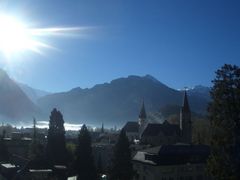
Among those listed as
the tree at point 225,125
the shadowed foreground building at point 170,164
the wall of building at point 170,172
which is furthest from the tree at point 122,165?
the tree at point 225,125

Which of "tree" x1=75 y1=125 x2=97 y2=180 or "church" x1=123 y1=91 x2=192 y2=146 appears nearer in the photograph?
"tree" x1=75 y1=125 x2=97 y2=180

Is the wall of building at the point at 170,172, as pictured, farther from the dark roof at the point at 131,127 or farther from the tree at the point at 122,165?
the dark roof at the point at 131,127

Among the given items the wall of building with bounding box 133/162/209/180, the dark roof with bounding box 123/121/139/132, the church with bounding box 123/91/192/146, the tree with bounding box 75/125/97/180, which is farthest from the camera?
A: the dark roof with bounding box 123/121/139/132

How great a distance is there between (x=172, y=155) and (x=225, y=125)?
30.1m

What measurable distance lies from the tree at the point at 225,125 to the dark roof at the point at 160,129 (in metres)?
67.6

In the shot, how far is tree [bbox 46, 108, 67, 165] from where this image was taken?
61031mm

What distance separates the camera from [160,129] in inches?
3760

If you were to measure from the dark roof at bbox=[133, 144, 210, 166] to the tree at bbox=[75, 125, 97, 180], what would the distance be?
25.2 ft

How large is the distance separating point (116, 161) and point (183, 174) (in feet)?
31.5

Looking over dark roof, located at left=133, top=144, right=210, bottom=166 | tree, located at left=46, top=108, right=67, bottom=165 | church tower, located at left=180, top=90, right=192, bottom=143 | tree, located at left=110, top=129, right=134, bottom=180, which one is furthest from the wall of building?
church tower, located at left=180, top=90, right=192, bottom=143

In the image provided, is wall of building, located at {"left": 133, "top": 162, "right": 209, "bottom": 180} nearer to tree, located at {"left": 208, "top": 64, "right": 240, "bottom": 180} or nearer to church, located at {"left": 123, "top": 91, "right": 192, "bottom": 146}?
tree, located at {"left": 208, "top": 64, "right": 240, "bottom": 180}

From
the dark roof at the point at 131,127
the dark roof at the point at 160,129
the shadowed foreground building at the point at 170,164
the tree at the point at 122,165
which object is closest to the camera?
the tree at the point at 122,165

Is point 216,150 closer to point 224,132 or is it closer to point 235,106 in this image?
point 224,132

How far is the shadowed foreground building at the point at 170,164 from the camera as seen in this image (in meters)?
52.5
